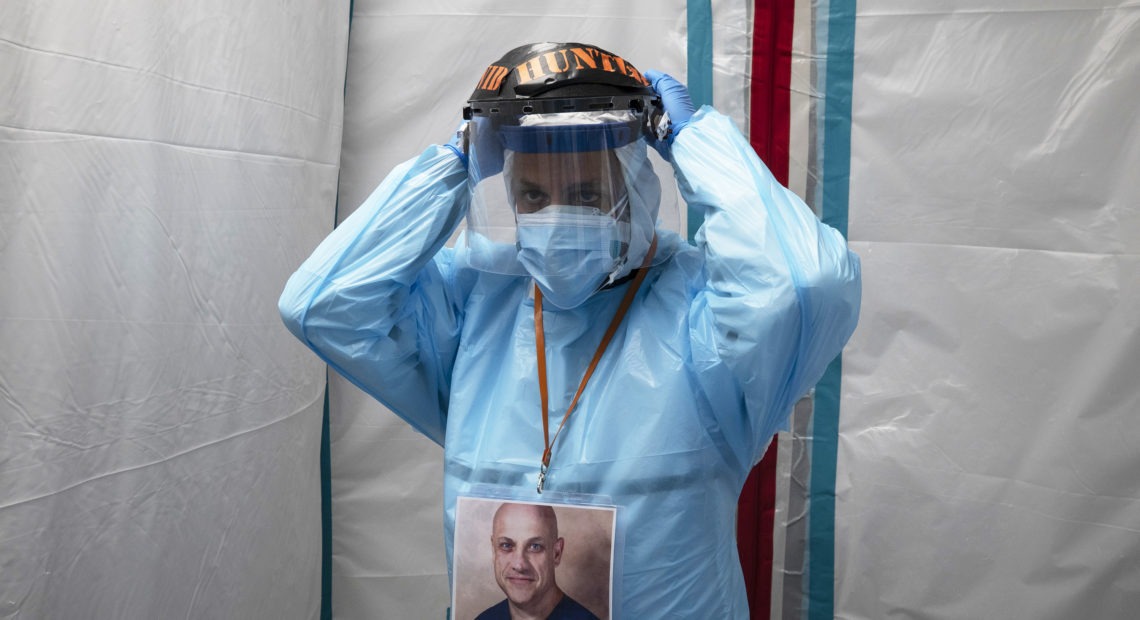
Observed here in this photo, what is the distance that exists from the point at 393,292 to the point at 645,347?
12.8 inches

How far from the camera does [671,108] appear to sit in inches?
45.8

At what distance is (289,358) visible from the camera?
5.82 feet

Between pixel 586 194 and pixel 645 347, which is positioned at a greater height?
pixel 586 194

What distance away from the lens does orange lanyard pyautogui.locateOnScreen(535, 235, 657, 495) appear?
1.09m

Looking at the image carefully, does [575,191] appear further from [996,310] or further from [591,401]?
[996,310]

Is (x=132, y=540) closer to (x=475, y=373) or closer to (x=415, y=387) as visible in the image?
(x=415, y=387)

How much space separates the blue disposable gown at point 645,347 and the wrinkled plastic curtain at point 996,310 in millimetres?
665

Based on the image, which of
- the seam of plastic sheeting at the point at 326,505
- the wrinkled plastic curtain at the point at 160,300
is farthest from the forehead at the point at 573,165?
the seam of plastic sheeting at the point at 326,505

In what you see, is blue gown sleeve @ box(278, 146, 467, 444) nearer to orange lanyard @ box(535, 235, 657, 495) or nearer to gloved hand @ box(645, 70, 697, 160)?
orange lanyard @ box(535, 235, 657, 495)

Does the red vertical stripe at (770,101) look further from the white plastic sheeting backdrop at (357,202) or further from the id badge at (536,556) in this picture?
the id badge at (536,556)

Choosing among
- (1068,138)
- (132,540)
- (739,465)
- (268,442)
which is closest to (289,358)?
(268,442)

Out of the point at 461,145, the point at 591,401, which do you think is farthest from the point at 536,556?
the point at 461,145

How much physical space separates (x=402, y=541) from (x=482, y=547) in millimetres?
954

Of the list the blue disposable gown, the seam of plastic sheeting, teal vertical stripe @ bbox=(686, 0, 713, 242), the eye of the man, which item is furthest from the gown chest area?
the seam of plastic sheeting
